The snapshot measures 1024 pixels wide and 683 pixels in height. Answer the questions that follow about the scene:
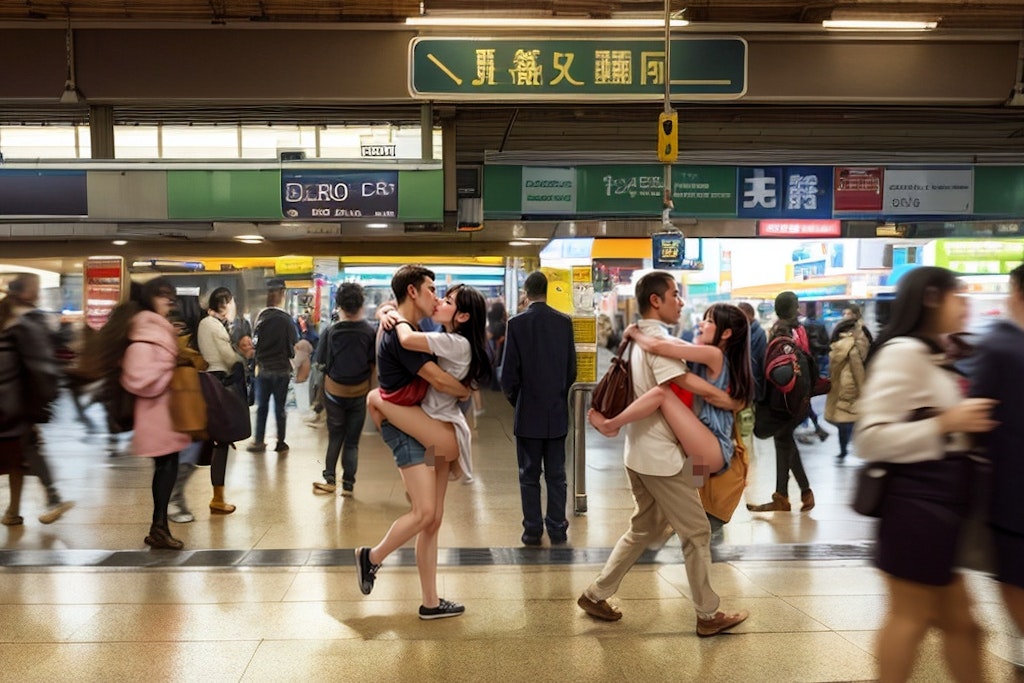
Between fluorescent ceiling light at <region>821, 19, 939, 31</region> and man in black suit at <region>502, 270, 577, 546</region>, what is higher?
fluorescent ceiling light at <region>821, 19, 939, 31</region>

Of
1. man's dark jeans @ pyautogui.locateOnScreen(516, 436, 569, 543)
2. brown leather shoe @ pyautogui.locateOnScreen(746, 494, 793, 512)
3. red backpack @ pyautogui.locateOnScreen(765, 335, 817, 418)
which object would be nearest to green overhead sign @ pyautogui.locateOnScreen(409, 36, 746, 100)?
red backpack @ pyautogui.locateOnScreen(765, 335, 817, 418)

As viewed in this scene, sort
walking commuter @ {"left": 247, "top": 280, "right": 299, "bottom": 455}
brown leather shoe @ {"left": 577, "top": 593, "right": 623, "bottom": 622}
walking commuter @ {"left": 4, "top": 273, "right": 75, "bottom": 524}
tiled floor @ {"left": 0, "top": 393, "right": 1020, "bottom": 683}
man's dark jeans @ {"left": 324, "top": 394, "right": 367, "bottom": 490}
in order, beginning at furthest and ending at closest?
walking commuter @ {"left": 247, "top": 280, "right": 299, "bottom": 455}, man's dark jeans @ {"left": 324, "top": 394, "right": 367, "bottom": 490}, walking commuter @ {"left": 4, "top": 273, "right": 75, "bottom": 524}, brown leather shoe @ {"left": 577, "top": 593, "right": 623, "bottom": 622}, tiled floor @ {"left": 0, "top": 393, "right": 1020, "bottom": 683}

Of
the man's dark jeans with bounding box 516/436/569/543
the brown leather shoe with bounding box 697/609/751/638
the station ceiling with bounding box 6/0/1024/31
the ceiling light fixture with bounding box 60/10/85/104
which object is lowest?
the brown leather shoe with bounding box 697/609/751/638

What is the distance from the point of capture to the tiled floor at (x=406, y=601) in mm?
3889

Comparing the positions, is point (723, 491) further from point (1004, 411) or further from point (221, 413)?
point (221, 413)

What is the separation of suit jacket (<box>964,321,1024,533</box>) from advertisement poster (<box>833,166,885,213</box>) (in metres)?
5.89

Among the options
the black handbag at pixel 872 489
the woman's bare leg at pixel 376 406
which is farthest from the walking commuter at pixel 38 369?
the black handbag at pixel 872 489

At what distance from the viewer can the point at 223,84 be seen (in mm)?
7062

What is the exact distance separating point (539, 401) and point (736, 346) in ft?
5.42

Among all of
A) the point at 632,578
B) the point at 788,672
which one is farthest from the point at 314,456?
the point at 788,672

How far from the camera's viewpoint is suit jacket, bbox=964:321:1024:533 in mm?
2910

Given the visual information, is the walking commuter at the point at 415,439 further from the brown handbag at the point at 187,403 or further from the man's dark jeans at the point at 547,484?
the brown handbag at the point at 187,403

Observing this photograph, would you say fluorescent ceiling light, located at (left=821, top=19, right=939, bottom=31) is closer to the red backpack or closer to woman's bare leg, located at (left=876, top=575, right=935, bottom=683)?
the red backpack

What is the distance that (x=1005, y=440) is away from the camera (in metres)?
2.95
